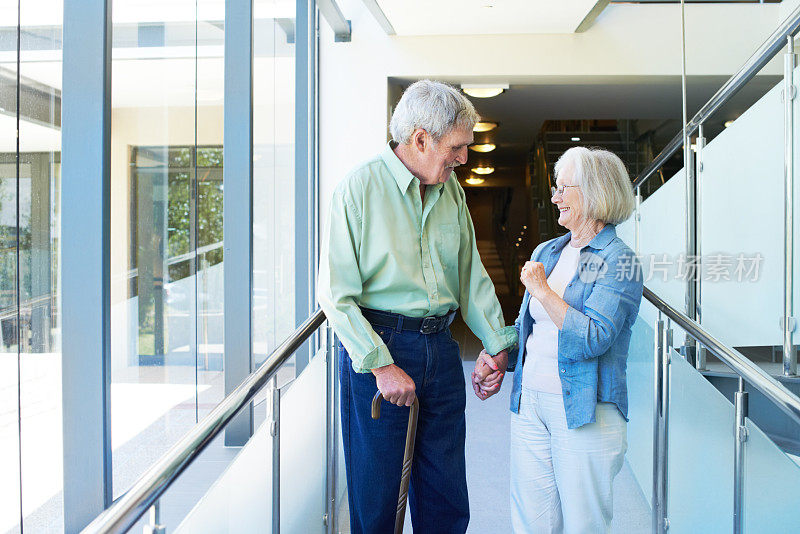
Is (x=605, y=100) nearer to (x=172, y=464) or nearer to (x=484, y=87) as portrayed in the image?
(x=484, y=87)

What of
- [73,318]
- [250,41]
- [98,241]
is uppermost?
[250,41]

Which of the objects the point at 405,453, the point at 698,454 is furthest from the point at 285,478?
the point at 698,454

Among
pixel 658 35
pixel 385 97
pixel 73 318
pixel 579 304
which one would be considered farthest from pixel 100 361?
pixel 658 35

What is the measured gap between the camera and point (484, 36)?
17.0ft

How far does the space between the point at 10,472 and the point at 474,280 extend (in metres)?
1.46

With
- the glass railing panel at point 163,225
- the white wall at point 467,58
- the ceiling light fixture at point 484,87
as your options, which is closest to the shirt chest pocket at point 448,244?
the glass railing panel at point 163,225

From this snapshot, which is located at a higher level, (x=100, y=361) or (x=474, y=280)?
(x=474, y=280)

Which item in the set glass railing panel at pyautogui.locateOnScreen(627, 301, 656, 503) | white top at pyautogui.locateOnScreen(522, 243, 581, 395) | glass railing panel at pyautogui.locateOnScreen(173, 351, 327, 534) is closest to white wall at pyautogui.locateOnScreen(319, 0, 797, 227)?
glass railing panel at pyautogui.locateOnScreen(627, 301, 656, 503)

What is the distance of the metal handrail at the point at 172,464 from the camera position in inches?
40.5

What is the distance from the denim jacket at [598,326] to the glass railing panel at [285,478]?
847 mm

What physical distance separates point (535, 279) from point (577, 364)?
0.90 feet

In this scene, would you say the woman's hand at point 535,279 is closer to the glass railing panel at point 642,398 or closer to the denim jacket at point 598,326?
the denim jacket at point 598,326

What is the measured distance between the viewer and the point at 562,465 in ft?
6.77

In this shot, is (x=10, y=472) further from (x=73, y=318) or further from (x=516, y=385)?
(x=516, y=385)
